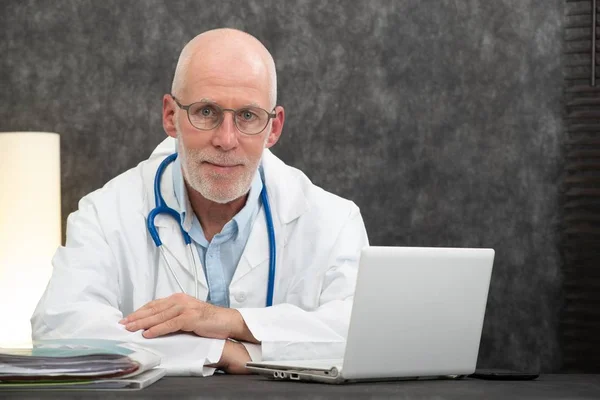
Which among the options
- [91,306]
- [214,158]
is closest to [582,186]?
[214,158]

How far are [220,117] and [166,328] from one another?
57 cm

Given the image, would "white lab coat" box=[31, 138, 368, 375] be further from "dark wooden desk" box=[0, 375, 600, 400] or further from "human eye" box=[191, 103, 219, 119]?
"dark wooden desk" box=[0, 375, 600, 400]

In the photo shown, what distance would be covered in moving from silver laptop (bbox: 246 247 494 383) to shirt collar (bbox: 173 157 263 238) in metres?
0.77

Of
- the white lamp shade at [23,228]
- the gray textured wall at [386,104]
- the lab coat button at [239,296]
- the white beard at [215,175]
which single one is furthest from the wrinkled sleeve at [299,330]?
the gray textured wall at [386,104]

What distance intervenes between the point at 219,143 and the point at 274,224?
285 mm

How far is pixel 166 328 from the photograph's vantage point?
1.83 metres

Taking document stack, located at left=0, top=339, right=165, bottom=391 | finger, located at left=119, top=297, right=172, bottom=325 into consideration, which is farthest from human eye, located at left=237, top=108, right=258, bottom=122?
document stack, located at left=0, top=339, right=165, bottom=391

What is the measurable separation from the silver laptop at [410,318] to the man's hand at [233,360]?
0.28 metres

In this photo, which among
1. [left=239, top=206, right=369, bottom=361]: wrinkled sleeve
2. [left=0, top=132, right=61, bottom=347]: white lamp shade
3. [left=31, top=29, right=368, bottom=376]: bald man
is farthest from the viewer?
[left=0, top=132, right=61, bottom=347]: white lamp shade

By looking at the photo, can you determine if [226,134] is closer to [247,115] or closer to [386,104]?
[247,115]

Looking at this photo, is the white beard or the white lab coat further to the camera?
the white beard

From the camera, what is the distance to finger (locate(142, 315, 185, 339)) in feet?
5.97

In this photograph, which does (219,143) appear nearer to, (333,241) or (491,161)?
(333,241)

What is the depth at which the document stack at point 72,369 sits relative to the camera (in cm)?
123
